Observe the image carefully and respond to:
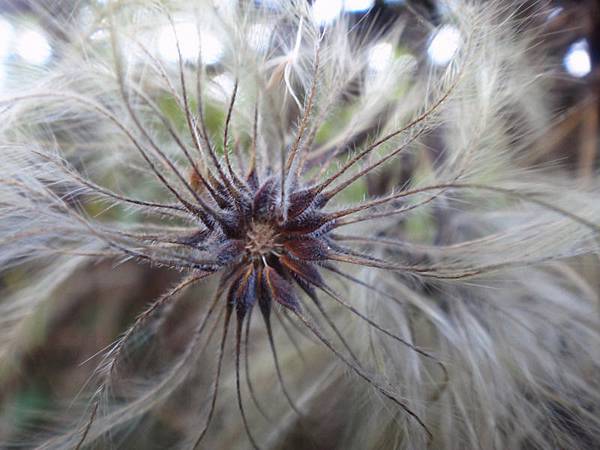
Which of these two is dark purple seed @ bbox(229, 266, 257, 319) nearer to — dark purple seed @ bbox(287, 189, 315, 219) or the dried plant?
the dried plant

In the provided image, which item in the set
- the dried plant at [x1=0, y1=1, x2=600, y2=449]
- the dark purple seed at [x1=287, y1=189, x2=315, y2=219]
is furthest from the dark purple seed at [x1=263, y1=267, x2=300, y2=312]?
the dark purple seed at [x1=287, y1=189, x2=315, y2=219]

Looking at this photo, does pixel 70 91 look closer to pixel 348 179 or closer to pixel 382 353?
pixel 348 179

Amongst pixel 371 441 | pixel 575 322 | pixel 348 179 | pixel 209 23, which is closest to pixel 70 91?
pixel 209 23

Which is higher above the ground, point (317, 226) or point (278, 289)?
point (317, 226)

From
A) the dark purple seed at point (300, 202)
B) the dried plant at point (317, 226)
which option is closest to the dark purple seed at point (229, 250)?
the dried plant at point (317, 226)

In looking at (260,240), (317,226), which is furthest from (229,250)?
(317,226)

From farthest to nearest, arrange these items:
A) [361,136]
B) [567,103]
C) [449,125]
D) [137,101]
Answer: [567,103]
[361,136]
[449,125]
[137,101]

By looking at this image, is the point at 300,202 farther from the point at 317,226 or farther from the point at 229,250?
the point at 229,250

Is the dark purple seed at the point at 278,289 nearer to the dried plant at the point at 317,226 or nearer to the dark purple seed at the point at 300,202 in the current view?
the dried plant at the point at 317,226
